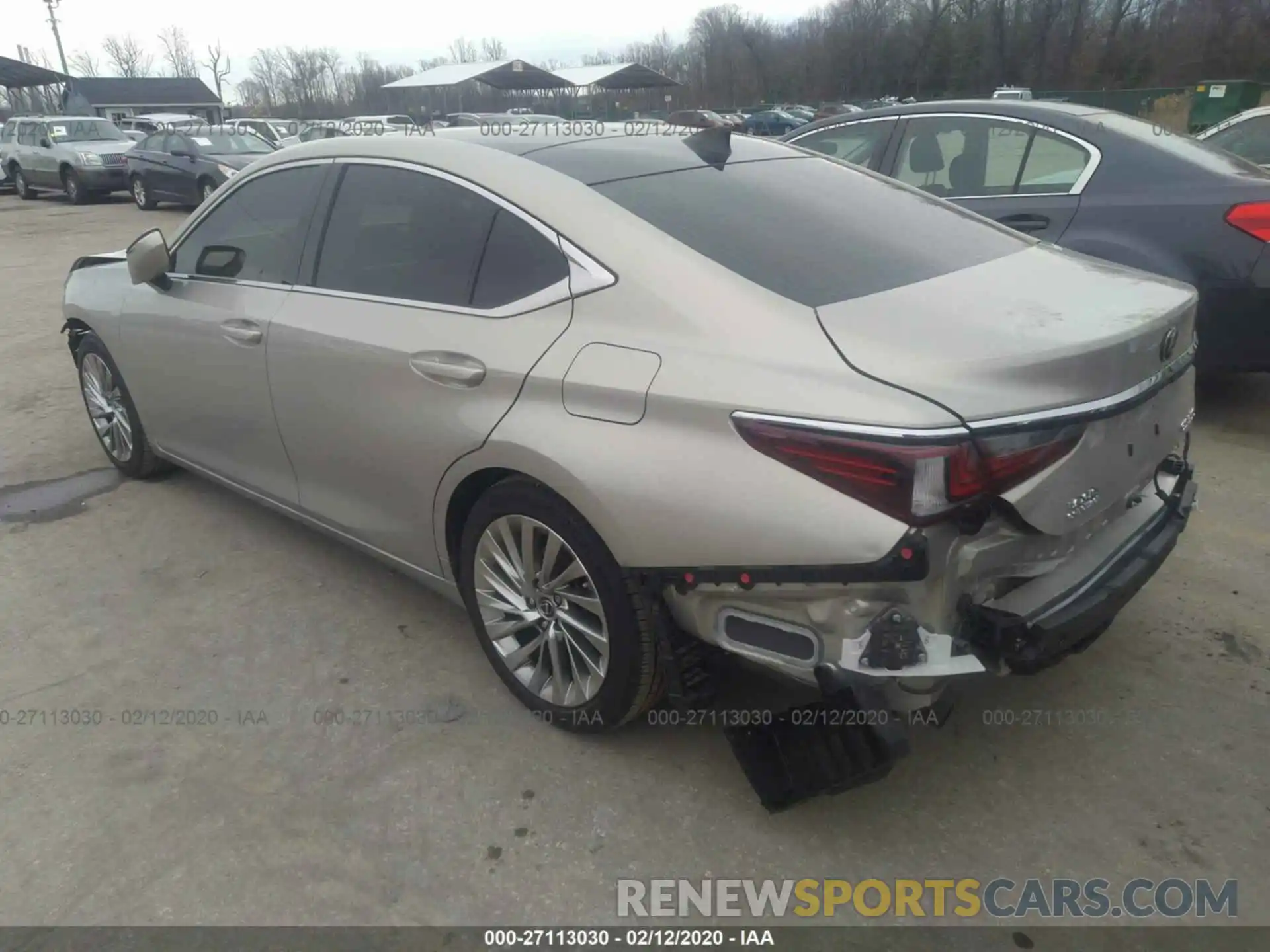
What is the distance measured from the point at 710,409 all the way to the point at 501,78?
3934cm

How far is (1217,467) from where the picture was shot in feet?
14.4

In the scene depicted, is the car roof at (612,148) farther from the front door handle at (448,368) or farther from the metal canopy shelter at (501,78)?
the metal canopy shelter at (501,78)

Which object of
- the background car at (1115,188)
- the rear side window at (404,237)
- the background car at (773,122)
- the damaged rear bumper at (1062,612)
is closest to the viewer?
the damaged rear bumper at (1062,612)

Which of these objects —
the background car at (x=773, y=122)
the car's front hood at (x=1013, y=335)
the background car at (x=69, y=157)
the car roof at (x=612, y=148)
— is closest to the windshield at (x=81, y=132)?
the background car at (x=69, y=157)

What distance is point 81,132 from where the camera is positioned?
65.5 feet

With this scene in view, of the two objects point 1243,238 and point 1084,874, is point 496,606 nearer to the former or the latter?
point 1084,874

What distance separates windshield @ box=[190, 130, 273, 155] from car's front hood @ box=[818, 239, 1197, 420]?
1657 cm

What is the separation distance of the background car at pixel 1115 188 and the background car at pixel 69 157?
18.2 meters

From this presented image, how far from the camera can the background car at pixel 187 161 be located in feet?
52.2

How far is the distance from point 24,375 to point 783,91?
63362mm

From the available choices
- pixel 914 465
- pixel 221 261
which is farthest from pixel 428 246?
pixel 914 465

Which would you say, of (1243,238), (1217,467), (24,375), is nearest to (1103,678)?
(1217,467)

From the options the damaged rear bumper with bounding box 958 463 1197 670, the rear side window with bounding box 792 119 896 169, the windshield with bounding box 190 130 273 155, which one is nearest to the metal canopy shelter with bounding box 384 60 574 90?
the windshield with bounding box 190 130 273 155

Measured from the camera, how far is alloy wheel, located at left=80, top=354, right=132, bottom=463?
447 cm
